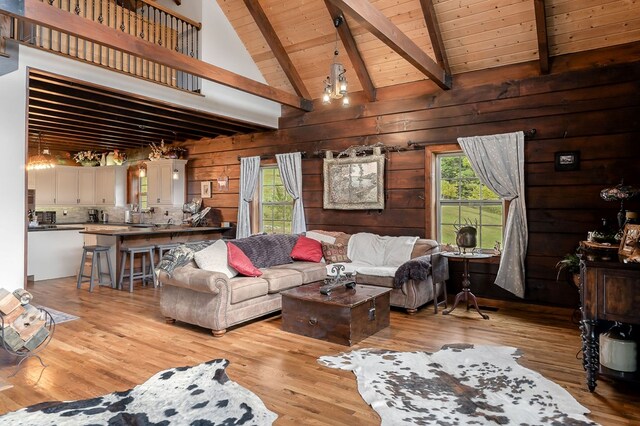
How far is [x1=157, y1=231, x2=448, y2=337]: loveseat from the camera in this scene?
406cm

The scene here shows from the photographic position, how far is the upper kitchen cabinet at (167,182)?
8305 millimetres

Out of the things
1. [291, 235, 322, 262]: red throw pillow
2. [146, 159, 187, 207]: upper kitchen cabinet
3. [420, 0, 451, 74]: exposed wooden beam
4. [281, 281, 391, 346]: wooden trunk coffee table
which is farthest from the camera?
[146, 159, 187, 207]: upper kitchen cabinet

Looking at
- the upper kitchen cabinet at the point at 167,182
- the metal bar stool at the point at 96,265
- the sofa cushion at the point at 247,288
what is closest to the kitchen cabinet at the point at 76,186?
the upper kitchen cabinet at the point at 167,182

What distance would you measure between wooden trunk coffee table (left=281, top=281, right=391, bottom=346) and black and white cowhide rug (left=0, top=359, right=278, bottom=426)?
1.18 meters

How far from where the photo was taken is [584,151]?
15.4ft

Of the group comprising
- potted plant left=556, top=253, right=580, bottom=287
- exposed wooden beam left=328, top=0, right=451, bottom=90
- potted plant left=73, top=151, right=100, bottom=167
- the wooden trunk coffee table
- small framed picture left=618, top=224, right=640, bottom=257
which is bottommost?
the wooden trunk coffee table

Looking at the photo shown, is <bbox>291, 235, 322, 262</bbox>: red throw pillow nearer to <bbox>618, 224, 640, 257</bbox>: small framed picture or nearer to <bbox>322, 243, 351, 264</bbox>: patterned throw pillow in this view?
<bbox>322, 243, 351, 264</bbox>: patterned throw pillow

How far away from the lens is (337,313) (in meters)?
3.77

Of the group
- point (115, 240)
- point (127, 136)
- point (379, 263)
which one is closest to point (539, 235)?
point (379, 263)

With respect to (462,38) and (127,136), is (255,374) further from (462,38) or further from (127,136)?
(127,136)

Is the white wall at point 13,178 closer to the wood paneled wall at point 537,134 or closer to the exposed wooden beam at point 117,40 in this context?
the exposed wooden beam at point 117,40

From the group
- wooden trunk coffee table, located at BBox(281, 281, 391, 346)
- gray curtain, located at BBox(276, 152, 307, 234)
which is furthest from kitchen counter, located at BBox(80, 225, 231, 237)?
wooden trunk coffee table, located at BBox(281, 281, 391, 346)

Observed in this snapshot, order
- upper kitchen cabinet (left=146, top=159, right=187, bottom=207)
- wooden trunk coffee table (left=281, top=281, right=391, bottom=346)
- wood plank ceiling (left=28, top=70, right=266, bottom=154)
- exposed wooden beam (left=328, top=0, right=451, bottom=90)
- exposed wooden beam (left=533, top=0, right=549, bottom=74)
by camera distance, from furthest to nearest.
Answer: upper kitchen cabinet (left=146, top=159, right=187, bottom=207) → wood plank ceiling (left=28, top=70, right=266, bottom=154) → exposed wooden beam (left=533, top=0, right=549, bottom=74) → wooden trunk coffee table (left=281, top=281, right=391, bottom=346) → exposed wooden beam (left=328, top=0, right=451, bottom=90)

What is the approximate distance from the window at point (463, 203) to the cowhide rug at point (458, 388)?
84.2 inches
